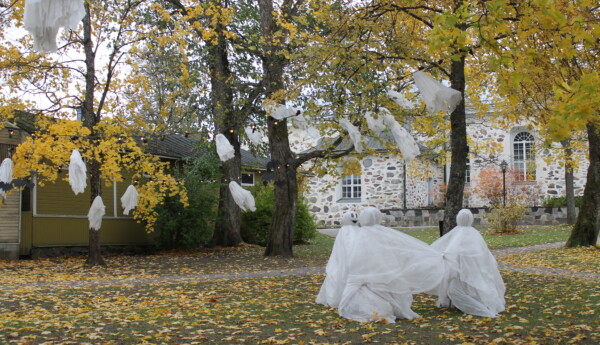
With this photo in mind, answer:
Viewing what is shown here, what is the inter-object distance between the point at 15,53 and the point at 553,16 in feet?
38.3

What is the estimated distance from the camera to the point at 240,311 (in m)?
7.65

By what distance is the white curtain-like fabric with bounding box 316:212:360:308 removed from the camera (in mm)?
7004

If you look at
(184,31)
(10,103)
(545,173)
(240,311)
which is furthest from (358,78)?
(545,173)

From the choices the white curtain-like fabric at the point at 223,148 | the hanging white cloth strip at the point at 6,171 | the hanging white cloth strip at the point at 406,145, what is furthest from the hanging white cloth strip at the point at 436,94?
the hanging white cloth strip at the point at 6,171

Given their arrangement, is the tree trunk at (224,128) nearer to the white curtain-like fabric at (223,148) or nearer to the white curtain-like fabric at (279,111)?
the white curtain-like fabric at (223,148)

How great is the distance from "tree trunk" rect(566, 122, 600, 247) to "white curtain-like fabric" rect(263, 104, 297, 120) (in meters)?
7.39

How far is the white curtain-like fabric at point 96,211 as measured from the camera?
13249 millimetres

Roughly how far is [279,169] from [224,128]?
2739 mm

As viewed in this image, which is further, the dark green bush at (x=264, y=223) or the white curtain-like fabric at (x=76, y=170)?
the dark green bush at (x=264, y=223)

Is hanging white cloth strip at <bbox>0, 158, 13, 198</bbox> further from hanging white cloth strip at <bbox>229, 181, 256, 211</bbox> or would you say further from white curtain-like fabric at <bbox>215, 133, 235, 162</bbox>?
hanging white cloth strip at <bbox>229, 181, 256, 211</bbox>

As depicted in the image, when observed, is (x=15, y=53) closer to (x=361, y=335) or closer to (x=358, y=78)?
(x=358, y=78)

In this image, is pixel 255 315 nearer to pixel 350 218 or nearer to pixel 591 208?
pixel 350 218

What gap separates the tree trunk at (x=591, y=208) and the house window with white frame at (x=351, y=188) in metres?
15.7

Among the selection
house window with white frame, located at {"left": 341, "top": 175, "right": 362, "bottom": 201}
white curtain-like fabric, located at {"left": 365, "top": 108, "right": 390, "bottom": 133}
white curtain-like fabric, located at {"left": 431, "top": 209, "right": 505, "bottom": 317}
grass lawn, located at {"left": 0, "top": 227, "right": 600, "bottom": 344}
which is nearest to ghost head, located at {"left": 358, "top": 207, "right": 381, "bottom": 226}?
white curtain-like fabric, located at {"left": 431, "top": 209, "right": 505, "bottom": 317}
